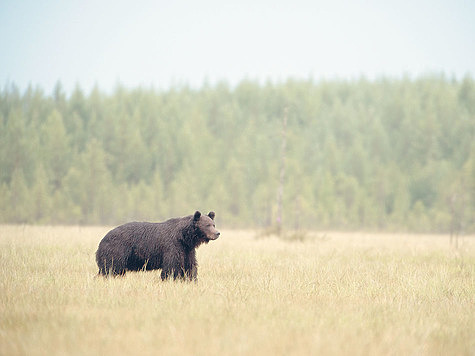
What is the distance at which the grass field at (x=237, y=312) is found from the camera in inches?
181

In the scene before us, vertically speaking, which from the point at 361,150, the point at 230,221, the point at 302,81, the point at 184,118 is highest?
the point at 302,81

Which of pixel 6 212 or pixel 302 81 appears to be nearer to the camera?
pixel 6 212

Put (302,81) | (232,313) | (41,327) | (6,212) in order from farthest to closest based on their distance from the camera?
(302,81), (6,212), (232,313), (41,327)

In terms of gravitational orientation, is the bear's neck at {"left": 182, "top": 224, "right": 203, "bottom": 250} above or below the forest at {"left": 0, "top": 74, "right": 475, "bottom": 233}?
below

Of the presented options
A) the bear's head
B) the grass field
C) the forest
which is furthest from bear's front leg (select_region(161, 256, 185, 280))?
the forest

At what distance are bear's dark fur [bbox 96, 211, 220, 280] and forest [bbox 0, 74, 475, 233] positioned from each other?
31.5m

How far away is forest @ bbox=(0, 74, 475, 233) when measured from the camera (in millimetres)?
46938

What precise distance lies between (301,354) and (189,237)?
479 cm

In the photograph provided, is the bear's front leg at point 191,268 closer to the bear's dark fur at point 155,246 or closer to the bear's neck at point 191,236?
the bear's dark fur at point 155,246

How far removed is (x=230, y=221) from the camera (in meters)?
49.7

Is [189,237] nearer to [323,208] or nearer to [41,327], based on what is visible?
[41,327]

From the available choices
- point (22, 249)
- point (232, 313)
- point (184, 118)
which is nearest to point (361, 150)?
point (184, 118)

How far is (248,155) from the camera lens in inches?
2299

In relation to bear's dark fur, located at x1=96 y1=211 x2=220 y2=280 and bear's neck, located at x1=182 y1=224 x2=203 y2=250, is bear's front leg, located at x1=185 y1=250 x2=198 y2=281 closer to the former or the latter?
bear's dark fur, located at x1=96 y1=211 x2=220 y2=280
